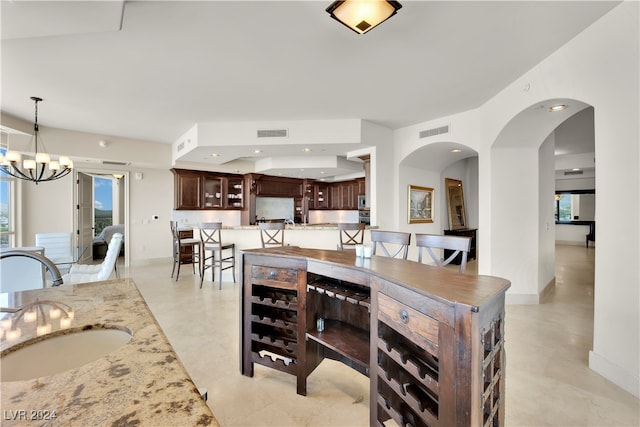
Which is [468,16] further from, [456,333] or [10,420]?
[10,420]

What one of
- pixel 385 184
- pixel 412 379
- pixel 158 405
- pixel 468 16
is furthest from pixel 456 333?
pixel 385 184

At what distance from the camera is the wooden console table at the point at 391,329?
3.64 feet

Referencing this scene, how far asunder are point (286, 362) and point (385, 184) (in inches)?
151

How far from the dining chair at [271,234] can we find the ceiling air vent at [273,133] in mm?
1507

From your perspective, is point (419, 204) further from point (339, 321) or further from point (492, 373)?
point (492, 373)

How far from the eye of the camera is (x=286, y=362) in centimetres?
209

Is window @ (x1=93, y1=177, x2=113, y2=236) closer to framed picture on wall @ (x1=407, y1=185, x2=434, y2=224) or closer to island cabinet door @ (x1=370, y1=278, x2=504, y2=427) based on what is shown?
framed picture on wall @ (x1=407, y1=185, x2=434, y2=224)

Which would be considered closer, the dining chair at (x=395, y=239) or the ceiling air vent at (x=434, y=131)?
the dining chair at (x=395, y=239)

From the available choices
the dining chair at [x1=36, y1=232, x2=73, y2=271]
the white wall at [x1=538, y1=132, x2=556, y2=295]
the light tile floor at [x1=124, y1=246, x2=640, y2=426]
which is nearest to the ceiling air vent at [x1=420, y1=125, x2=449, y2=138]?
the white wall at [x1=538, y1=132, x2=556, y2=295]

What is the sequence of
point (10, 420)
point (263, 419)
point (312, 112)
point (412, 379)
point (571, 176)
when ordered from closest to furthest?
point (10, 420) → point (412, 379) → point (263, 419) → point (312, 112) → point (571, 176)

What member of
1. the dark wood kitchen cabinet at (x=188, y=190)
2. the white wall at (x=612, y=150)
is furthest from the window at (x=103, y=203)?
the white wall at (x=612, y=150)

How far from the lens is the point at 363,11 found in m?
1.93

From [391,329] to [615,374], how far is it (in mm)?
1974

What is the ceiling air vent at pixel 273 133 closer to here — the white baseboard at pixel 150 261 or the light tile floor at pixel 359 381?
the light tile floor at pixel 359 381
